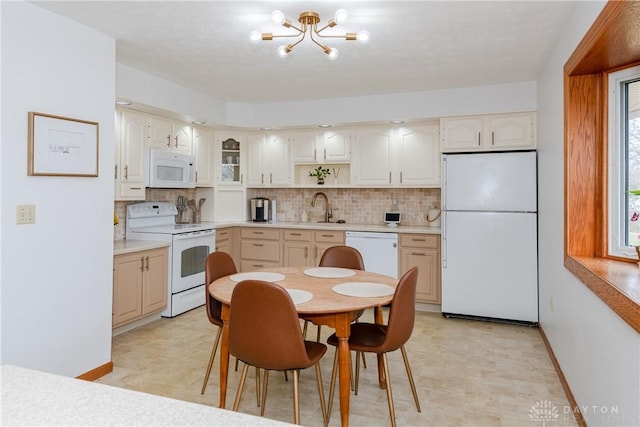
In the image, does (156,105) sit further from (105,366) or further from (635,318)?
(635,318)

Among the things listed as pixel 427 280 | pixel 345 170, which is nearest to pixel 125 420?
pixel 427 280

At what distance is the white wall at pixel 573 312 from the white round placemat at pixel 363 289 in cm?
101

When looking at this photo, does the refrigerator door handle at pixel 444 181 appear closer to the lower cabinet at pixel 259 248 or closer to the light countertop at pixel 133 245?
the lower cabinet at pixel 259 248

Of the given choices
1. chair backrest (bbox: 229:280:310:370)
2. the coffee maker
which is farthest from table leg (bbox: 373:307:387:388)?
the coffee maker

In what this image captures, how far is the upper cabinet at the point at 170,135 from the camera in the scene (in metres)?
4.20

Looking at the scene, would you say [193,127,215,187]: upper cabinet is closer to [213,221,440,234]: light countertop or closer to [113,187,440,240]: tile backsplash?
[113,187,440,240]: tile backsplash

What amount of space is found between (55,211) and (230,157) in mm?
2964

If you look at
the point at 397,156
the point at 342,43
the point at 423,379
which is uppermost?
the point at 342,43

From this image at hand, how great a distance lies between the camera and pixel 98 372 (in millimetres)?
2787

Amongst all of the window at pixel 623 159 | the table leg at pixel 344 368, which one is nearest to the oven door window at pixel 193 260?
the table leg at pixel 344 368

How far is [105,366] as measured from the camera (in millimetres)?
2840

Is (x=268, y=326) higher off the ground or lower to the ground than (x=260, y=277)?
lower

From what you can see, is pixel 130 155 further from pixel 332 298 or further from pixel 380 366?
pixel 380 366

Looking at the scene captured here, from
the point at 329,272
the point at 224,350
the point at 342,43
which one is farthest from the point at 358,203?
the point at 224,350
